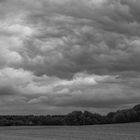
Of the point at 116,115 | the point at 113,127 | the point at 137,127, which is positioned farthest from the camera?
the point at 116,115

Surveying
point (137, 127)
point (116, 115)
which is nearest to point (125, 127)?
point (137, 127)

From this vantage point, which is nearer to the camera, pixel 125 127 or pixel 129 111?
pixel 125 127

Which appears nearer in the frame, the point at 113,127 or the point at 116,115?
the point at 113,127

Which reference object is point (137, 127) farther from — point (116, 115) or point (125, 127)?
point (116, 115)

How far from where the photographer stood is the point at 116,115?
18362 centimetres

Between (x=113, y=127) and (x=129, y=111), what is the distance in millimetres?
13534

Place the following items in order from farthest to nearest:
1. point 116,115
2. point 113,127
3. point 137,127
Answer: point 116,115 < point 113,127 < point 137,127

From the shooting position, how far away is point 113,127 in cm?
16938

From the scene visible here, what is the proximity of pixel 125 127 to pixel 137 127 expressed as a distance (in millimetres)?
6481

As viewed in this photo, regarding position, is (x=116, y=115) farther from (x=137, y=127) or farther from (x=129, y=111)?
(x=137, y=127)

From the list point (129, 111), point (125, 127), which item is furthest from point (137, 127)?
point (129, 111)

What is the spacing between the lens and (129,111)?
17538 cm

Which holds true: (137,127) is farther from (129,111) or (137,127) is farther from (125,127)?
(129,111)

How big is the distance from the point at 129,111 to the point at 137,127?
17380 millimetres
